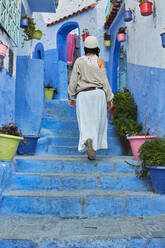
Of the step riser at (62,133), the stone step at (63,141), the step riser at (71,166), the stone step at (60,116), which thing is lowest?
the step riser at (71,166)

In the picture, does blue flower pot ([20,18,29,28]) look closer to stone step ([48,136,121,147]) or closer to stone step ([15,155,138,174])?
stone step ([48,136,121,147])

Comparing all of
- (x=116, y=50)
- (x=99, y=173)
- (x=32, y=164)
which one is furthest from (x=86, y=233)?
(x=116, y=50)

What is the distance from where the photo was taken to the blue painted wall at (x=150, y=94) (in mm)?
4535

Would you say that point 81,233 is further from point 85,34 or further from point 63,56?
point 63,56

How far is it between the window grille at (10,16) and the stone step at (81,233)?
10.2ft

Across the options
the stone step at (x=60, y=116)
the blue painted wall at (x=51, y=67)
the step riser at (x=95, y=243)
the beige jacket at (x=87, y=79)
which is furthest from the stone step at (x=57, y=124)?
the blue painted wall at (x=51, y=67)

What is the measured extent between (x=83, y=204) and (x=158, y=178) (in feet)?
2.89

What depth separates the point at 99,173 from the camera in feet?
12.6

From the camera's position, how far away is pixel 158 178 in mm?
3234

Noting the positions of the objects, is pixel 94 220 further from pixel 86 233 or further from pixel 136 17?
pixel 136 17

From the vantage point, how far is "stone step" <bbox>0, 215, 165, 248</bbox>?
7.51 ft

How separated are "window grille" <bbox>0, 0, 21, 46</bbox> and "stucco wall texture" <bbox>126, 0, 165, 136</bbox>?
7.72 feet

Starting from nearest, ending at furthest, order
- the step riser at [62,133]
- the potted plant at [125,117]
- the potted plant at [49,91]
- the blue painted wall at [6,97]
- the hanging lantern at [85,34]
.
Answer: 1. the blue painted wall at [6,97]
2. the potted plant at [125,117]
3. the step riser at [62,133]
4. the hanging lantern at [85,34]
5. the potted plant at [49,91]

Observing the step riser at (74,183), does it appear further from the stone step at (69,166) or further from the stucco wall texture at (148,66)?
the stucco wall texture at (148,66)
